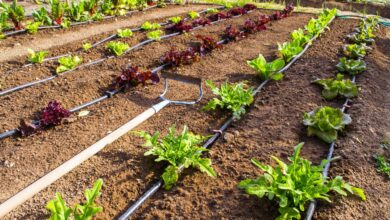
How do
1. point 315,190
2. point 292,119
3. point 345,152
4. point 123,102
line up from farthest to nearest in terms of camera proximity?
point 123,102
point 292,119
point 345,152
point 315,190

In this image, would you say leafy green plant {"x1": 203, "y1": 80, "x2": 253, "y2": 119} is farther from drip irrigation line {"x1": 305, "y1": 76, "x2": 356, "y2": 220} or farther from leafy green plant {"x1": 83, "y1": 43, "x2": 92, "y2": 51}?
leafy green plant {"x1": 83, "y1": 43, "x2": 92, "y2": 51}

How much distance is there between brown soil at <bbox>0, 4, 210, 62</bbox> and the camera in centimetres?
571

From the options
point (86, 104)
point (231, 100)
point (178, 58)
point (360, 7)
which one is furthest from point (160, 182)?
point (360, 7)

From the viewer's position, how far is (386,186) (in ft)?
9.55

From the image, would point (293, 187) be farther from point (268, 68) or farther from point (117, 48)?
point (117, 48)

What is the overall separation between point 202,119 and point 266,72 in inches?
56.3

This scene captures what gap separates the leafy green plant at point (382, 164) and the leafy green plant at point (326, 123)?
0.43m

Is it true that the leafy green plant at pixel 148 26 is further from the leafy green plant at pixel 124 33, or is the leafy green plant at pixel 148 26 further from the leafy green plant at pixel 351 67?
the leafy green plant at pixel 351 67

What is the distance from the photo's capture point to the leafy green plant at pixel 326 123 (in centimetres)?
342

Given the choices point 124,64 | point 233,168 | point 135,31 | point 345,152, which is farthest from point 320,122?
point 135,31

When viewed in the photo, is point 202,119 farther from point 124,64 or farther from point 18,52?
point 18,52

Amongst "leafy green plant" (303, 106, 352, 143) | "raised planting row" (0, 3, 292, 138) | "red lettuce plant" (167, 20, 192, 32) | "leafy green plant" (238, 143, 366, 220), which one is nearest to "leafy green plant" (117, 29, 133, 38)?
"red lettuce plant" (167, 20, 192, 32)

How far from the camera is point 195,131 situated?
3.66m

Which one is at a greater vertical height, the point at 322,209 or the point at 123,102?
the point at 123,102
